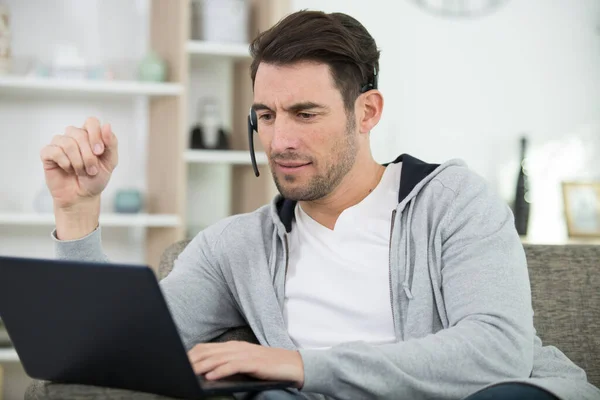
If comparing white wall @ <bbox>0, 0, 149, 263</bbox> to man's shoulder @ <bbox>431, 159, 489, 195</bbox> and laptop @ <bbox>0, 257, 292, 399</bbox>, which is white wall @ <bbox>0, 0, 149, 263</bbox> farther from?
laptop @ <bbox>0, 257, 292, 399</bbox>

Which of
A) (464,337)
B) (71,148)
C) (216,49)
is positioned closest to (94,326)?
(71,148)

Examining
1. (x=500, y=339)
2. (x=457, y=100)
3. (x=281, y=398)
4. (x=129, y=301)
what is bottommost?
(x=281, y=398)

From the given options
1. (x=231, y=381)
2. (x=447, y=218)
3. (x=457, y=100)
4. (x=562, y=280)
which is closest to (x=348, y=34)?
(x=447, y=218)

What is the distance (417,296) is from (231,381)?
46cm

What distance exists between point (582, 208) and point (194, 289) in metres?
2.59

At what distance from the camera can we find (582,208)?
12.5 ft

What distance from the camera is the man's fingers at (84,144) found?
147cm

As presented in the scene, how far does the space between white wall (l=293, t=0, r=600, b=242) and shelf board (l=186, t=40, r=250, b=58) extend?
0.65m

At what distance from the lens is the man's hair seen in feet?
5.37

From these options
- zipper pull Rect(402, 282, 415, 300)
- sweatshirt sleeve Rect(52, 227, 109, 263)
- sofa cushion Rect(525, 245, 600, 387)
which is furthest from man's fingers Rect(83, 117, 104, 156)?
sofa cushion Rect(525, 245, 600, 387)

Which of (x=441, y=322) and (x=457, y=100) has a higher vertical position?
(x=457, y=100)

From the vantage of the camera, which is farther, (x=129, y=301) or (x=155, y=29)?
(x=155, y=29)

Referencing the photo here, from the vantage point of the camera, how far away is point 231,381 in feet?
3.90

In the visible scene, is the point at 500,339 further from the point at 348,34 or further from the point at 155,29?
the point at 155,29
